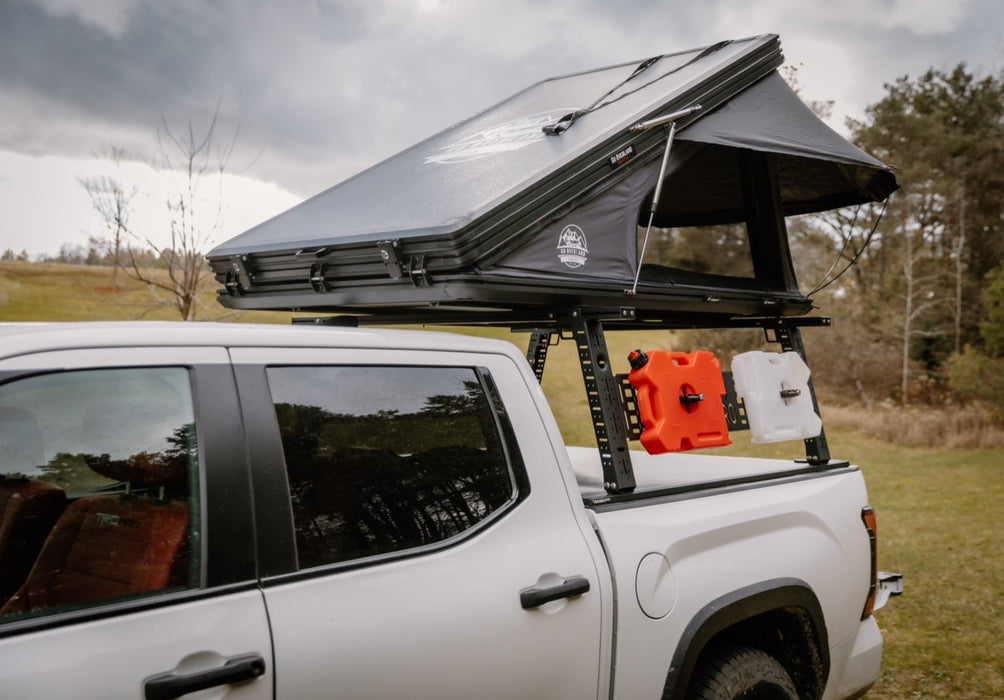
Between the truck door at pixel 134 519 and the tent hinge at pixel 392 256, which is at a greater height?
the tent hinge at pixel 392 256

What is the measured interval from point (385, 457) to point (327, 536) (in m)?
0.26

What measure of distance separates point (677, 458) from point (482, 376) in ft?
6.53

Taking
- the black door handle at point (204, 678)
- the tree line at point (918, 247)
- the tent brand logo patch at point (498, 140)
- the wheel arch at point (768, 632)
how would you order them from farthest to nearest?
the tree line at point (918, 247), the tent brand logo patch at point (498, 140), the wheel arch at point (768, 632), the black door handle at point (204, 678)

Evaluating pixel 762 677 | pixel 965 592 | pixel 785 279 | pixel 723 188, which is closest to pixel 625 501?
pixel 762 677

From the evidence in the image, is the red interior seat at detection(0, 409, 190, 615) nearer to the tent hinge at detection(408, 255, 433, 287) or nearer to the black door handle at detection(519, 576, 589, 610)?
the black door handle at detection(519, 576, 589, 610)

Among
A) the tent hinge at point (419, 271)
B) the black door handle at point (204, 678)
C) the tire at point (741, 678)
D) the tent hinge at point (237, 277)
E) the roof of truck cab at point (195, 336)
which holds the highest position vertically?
the tent hinge at point (237, 277)

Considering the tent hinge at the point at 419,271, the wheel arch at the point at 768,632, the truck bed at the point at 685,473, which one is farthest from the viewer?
the truck bed at the point at 685,473

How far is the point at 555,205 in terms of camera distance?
10.0 ft

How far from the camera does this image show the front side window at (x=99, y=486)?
1.75 m

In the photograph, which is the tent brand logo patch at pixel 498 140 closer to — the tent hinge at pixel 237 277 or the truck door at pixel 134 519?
the tent hinge at pixel 237 277

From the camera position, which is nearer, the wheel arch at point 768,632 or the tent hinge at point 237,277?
the wheel arch at point 768,632

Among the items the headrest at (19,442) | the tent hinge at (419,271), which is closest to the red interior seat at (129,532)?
the headrest at (19,442)

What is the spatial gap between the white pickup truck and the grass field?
7.58 ft

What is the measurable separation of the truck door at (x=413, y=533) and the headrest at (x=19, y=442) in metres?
0.43
